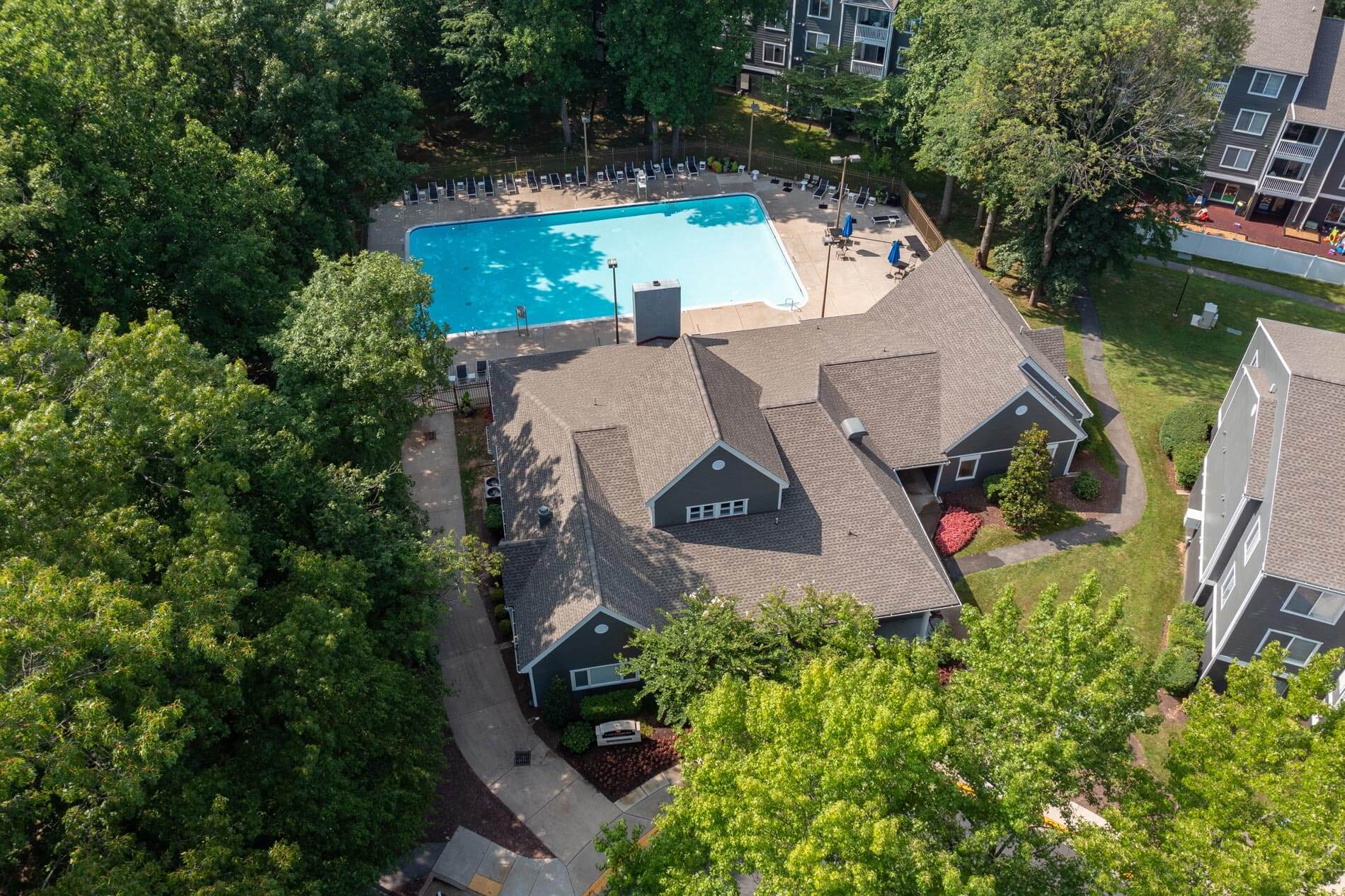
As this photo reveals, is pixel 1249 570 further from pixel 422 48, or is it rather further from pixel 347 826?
pixel 422 48

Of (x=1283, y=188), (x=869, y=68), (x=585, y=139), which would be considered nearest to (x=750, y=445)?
(x=585, y=139)

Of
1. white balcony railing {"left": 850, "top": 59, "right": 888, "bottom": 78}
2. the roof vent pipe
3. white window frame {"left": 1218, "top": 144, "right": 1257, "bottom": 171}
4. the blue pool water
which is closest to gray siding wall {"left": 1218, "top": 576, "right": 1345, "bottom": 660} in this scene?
the roof vent pipe

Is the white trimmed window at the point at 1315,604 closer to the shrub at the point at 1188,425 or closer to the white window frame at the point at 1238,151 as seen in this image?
the shrub at the point at 1188,425

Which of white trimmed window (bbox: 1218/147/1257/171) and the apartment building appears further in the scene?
white trimmed window (bbox: 1218/147/1257/171)

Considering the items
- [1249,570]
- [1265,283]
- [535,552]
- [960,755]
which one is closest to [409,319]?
[535,552]

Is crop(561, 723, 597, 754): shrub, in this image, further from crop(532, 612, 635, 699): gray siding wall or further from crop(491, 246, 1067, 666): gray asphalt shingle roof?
crop(491, 246, 1067, 666): gray asphalt shingle roof
